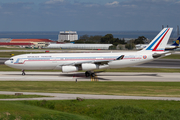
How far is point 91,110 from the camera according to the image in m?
20.2

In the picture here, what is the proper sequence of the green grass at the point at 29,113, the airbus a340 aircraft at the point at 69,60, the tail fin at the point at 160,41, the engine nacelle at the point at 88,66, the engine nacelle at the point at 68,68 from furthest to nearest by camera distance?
the tail fin at the point at 160,41, the airbus a340 aircraft at the point at 69,60, the engine nacelle at the point at 88,66, the engine nacelle at the point at 68,68, the green grass at the point at 29,113

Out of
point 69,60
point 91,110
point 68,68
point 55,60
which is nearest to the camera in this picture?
point 91,110

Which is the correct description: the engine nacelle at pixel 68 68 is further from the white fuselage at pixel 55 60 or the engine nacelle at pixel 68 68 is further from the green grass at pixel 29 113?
the green grass at pixel 29 113

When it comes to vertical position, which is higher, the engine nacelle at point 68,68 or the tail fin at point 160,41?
the tail fin at point 160,41

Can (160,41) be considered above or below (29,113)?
above

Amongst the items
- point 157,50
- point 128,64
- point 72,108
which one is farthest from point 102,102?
point 157,50

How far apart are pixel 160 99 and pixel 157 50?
2356cm

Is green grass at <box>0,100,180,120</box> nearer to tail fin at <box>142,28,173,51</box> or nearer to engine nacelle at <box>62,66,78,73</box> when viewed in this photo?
engine nacelle at <box>62,66,78,73</box>

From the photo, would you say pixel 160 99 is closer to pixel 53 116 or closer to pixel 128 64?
pixel 53 116

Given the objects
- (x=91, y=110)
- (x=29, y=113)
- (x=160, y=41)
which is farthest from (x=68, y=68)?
(x=29, y=113)

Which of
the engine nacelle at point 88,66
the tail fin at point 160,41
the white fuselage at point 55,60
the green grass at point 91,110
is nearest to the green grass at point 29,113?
the green grass at point 91,110

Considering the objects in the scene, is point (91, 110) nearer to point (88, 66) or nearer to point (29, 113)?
point (29, 113)

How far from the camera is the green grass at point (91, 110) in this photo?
61.1ft

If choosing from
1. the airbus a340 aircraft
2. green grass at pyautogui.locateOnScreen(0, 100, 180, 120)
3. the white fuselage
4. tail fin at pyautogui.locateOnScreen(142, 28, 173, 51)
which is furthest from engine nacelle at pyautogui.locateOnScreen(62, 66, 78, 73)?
green grass at pyautogui.locateOnScreen(0, 100, 180, 120)
